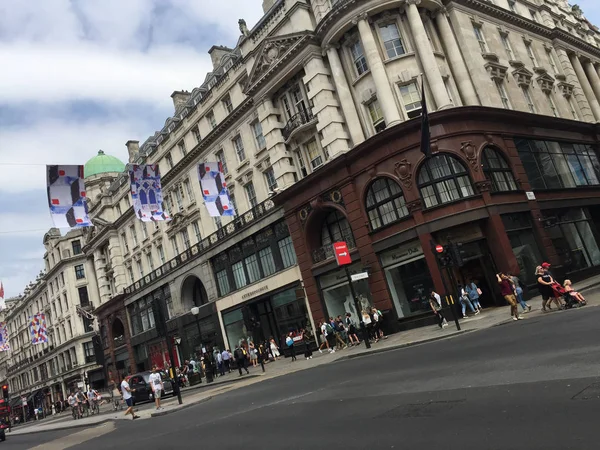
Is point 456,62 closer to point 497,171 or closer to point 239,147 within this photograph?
point 497,171

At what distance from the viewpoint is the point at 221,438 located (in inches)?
372

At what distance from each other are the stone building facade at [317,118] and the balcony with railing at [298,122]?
0.09m

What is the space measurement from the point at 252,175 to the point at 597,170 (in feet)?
78.3

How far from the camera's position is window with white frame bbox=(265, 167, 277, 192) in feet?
109

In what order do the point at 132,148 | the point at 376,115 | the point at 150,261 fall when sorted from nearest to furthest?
the point at 376,115 → the point at 150,261 → the point at 132,148

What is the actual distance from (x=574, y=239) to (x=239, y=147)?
2304cm

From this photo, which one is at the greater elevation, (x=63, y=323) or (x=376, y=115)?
(x=376, y=115)

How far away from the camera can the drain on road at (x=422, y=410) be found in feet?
24.2

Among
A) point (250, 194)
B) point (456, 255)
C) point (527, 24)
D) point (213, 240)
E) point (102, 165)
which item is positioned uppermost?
point (102, 165)

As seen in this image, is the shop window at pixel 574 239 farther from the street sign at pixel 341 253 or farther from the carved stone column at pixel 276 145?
the carved stone column at pixel 276 145

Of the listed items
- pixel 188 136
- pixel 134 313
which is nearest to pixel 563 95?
pixel 188 136

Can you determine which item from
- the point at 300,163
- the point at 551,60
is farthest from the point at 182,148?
the point at 551,60

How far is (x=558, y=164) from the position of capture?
30141 millimetres

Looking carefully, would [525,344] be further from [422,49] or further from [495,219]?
[422,49]
